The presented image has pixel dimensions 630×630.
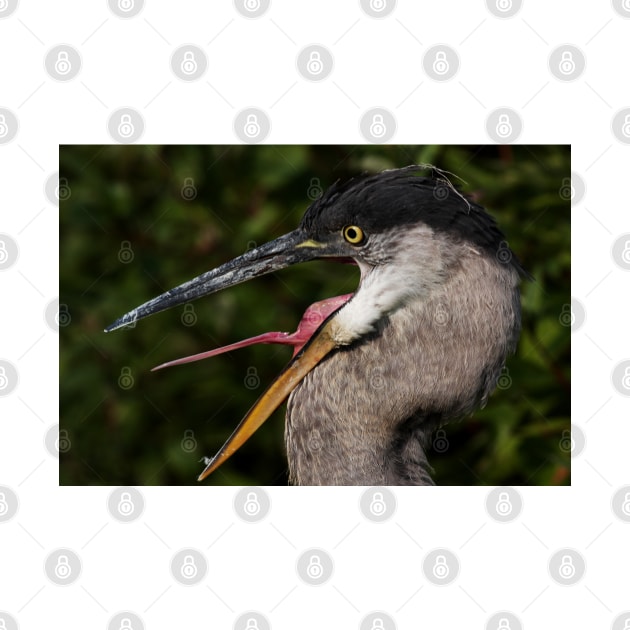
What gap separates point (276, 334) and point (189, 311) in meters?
1.57

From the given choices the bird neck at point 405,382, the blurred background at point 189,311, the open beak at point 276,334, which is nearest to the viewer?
the bird neck at point 405,382

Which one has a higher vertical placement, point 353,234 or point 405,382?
point 353,234

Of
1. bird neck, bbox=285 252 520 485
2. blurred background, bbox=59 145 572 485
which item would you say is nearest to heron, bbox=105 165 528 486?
bird neck, bbox=285 252 520 485

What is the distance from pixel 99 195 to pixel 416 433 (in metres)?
2.18

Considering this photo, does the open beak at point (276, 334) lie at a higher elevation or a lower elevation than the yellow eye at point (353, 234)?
lower

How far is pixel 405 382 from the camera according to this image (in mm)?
2143

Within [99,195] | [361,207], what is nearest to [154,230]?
[99,195]

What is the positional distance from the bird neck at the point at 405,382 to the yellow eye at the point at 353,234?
8.1 inches

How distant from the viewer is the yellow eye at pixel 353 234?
2.18 m

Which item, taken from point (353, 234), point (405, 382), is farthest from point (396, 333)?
point (353, 234)

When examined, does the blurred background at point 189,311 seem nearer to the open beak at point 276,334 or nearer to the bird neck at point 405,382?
the open beak at point 276,334

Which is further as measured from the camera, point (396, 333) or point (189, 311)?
point (189, 311)

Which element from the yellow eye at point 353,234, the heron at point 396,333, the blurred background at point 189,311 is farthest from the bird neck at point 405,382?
the blurred background at point 189,311

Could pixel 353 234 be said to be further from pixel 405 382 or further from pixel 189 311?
pixel 189 311
